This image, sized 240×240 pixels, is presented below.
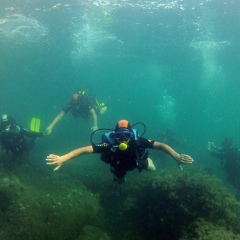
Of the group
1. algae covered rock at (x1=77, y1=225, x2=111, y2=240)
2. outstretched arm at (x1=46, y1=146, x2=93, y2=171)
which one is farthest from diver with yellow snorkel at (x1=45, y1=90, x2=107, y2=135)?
outstretched arm at (x1=46, y1=146, x2=93, y2=171)

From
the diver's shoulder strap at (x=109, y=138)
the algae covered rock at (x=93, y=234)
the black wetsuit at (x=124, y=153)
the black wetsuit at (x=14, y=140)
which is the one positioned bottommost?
the algae covered rock at (x=93, y=234)

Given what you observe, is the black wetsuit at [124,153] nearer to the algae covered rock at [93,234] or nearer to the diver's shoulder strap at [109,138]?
the diver's shoulder strap at [109,138]

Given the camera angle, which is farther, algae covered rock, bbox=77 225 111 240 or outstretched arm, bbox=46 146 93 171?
algae covered rock, bbox=77 225 111 240

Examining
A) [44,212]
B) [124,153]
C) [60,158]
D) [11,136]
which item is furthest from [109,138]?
[11,136]

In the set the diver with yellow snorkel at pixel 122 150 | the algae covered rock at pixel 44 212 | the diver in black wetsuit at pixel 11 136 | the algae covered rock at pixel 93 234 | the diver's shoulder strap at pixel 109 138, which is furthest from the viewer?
the diver in black wetsuit at pixel 11 136

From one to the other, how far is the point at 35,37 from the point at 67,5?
549 inches

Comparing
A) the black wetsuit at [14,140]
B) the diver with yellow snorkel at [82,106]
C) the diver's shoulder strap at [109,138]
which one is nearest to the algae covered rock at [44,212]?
the black wetsuit at [14,140]

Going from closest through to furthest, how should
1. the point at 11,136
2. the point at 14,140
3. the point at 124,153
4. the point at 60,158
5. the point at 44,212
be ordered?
the point at 60,158, the point at 124,153, the point at 44,212, the point at 11,136, the point at 14,140

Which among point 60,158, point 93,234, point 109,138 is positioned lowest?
point 93,234

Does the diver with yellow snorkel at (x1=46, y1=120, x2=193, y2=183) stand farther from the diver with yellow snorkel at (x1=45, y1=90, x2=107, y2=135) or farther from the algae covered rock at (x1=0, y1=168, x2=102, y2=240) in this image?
the diver with yellow snorkel at (x1=45, y1=90, x2=107, y2=135)

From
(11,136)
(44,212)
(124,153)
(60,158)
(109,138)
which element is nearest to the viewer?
(60,158)

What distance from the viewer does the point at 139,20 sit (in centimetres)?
2481

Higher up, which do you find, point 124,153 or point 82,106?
point 124,153

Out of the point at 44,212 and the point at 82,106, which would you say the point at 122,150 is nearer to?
the point at 44,212
